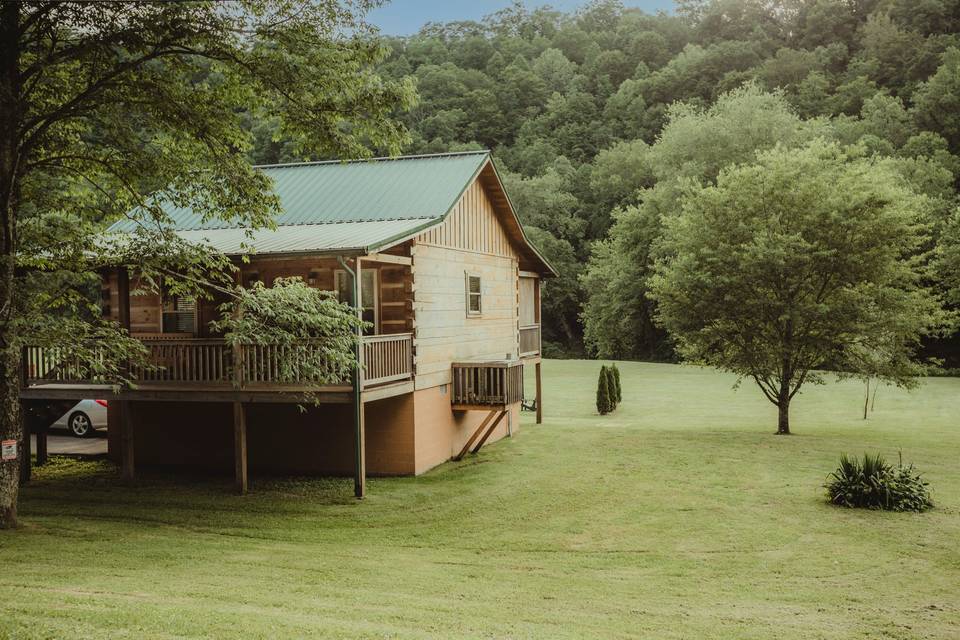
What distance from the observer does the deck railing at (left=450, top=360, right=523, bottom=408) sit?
62.1ft

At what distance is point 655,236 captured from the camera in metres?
52.3

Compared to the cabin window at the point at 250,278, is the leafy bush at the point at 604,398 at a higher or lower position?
lower

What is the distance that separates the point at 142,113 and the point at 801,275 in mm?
18586

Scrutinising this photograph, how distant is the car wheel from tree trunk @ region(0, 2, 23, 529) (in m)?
12.4

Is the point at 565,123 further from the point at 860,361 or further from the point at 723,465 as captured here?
the point at 723,465

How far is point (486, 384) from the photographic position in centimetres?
1936

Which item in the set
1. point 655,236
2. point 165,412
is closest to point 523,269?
point 165,412

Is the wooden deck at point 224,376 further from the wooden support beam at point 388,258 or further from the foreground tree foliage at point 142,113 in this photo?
the foreground tree foliage at point 142,113

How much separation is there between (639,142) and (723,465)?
161ft

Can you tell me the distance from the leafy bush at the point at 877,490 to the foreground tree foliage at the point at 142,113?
10.3 meters

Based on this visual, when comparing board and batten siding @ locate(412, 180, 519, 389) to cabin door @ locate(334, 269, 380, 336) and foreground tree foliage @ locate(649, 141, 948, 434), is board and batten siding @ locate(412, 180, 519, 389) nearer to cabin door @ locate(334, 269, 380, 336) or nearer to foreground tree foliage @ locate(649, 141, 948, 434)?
cabin door @ locate(334, 269, 380, 336)

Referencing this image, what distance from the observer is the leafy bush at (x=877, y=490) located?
1468 cm

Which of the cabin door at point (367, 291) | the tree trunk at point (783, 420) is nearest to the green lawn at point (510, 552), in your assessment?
the tree trunk at point (783, 420)

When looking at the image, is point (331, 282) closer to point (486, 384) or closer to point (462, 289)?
point (462, 289)
